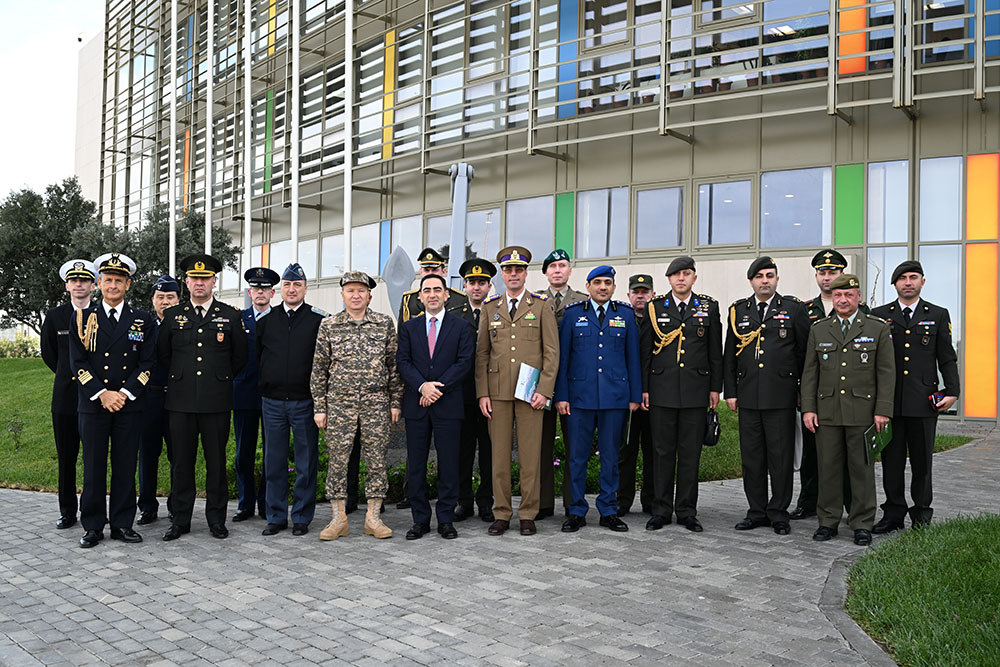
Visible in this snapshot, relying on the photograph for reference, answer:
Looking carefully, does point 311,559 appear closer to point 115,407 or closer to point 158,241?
point 115,407

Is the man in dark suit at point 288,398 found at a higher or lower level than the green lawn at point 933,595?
higher

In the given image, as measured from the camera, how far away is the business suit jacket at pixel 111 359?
654cm

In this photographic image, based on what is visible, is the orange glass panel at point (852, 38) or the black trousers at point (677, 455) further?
the orange glass panel at point (852, 38)

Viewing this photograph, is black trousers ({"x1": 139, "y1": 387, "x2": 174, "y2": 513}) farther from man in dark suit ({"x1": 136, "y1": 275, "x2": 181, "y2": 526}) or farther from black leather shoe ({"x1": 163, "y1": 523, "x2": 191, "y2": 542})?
black leather shoe ({"x1": 163, "y1": 523, "x2": 191, "y2": 542})

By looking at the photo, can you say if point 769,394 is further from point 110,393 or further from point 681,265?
point 110,393

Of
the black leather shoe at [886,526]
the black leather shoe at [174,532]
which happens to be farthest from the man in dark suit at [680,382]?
the black leather shoe at [174,532]

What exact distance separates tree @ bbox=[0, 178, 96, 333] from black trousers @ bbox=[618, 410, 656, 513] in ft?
77.5

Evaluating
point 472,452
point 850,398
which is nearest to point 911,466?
point 850,398

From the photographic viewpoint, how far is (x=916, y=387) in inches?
260

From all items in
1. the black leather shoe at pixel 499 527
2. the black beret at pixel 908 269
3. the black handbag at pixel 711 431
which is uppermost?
the black beret at pixel 908 269

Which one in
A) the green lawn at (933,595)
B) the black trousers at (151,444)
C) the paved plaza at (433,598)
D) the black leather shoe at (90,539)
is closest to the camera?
the green lawn at (933,595)

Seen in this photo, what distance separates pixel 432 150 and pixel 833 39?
9328mm

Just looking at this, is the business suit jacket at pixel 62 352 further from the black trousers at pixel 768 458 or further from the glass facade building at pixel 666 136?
the black trousers at pixel 768 458

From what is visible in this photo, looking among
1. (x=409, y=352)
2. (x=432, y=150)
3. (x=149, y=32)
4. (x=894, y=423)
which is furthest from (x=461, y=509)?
(x=149, y=32)
